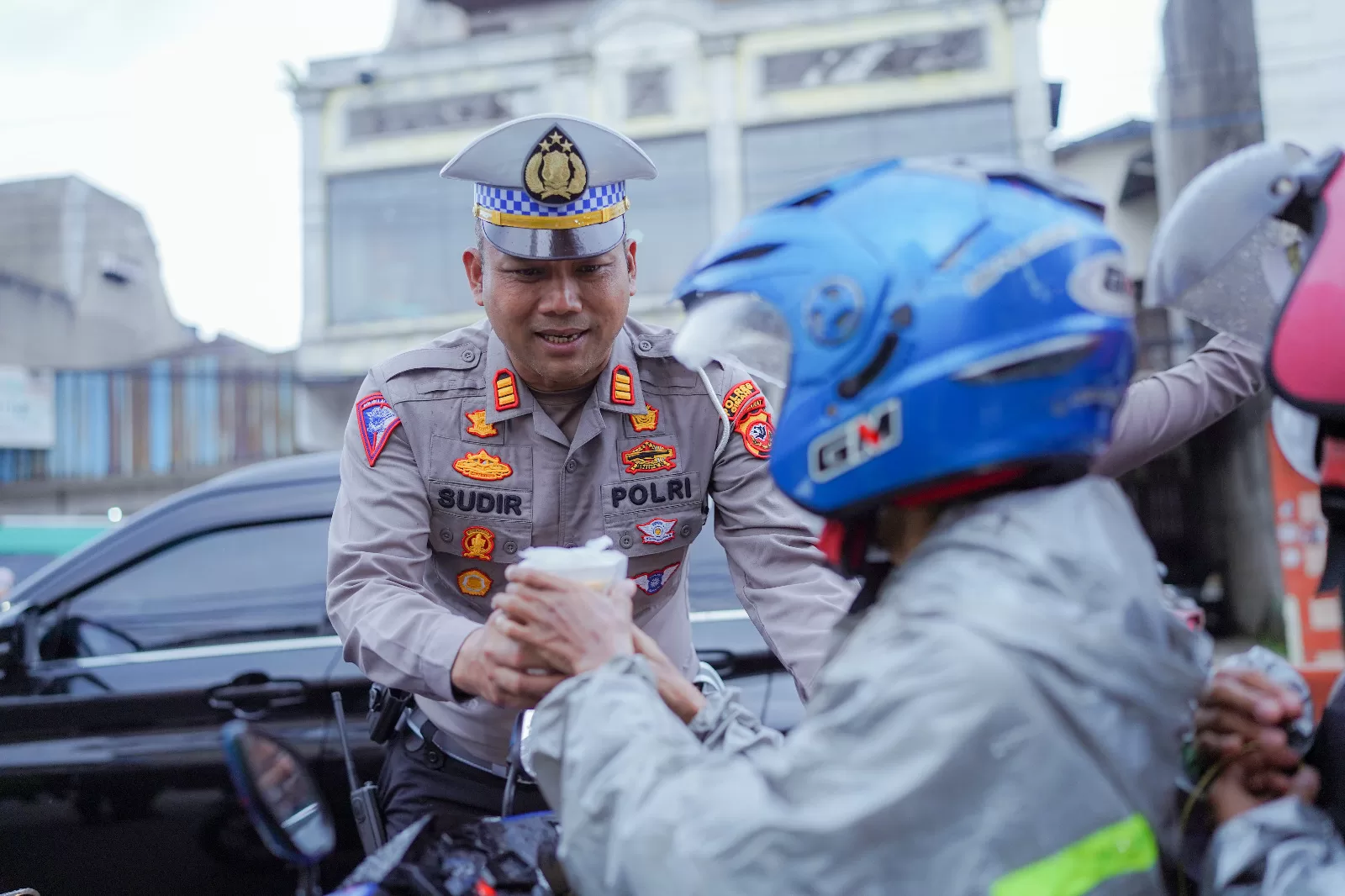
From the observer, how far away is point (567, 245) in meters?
2.04

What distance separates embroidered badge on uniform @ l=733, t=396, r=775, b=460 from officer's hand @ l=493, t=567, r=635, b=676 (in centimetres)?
88

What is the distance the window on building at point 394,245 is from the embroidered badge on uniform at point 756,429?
43.2ft

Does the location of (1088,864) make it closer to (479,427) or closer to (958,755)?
(958,755)

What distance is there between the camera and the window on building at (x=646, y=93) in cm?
1467

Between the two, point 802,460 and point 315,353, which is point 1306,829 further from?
point 315,353

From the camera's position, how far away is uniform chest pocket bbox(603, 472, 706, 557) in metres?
2.16

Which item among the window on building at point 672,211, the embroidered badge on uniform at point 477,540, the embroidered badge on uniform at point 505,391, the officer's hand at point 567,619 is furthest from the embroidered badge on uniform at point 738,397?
the window on building at point 672,211

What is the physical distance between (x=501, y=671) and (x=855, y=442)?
63 cm

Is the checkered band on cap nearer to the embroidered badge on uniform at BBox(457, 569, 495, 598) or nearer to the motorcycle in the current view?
the embroidered badge on uniform at BBox(457, 569, 495, 598)

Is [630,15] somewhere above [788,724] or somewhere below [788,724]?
above

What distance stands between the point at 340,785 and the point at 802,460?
2.71 metres

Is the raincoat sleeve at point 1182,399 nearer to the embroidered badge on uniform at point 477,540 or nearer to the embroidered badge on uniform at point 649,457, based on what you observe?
the embroidered badge on uniform at point 649,457

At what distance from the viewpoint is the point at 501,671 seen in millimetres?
1463

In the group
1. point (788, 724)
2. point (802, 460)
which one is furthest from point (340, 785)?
point (802, 460)
